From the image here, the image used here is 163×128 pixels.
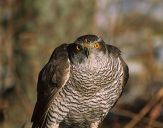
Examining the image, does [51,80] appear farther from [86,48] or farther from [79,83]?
[86,48]

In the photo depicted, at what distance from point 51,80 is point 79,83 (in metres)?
0.38

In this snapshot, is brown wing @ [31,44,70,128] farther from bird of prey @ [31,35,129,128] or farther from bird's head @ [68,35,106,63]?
bird's head @ [68,35,106,63]

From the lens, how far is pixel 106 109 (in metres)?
7.86

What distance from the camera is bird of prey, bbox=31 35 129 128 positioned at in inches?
289

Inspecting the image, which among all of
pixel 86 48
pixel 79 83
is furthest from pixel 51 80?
pixel 86 48

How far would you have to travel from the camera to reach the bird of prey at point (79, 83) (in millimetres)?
7352

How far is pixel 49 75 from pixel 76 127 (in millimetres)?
770

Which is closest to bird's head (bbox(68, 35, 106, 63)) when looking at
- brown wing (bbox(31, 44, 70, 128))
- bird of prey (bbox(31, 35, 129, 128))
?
bird of prey (bbox(31, 35, 129, 128))

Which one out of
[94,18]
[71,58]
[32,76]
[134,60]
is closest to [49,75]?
[71,58]

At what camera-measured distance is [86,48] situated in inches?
286

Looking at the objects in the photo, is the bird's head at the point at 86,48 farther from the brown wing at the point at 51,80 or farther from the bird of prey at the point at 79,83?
the brown wing at the point at 51,80

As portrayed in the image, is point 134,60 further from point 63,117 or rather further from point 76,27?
point 63,117

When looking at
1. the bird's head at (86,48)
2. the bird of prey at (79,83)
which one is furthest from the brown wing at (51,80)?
the bird's head at (86,48)

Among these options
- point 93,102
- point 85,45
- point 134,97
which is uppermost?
Result: point 85,45
